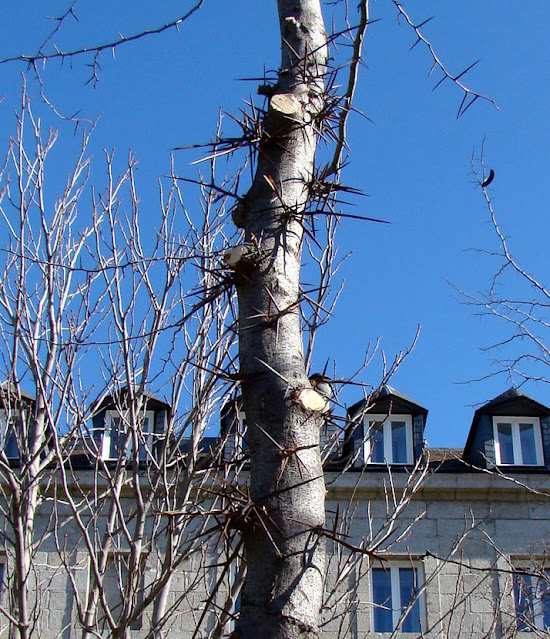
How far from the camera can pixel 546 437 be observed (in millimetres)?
12484

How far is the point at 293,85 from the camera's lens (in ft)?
13.8

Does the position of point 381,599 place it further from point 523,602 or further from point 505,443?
point 505,443

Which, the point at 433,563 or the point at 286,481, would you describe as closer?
the point at 286,481

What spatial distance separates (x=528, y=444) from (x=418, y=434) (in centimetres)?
143

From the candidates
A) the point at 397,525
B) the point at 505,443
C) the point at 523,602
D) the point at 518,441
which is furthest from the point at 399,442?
the point at 523,602

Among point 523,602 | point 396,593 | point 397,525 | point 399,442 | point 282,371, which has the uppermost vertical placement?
point 399,442

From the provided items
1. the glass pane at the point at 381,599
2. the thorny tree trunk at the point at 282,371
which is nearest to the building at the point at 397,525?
the glass pane at the point at 381,599

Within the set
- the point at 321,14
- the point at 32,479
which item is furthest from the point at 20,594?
the point at 321,14

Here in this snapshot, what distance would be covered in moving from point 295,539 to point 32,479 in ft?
12.8

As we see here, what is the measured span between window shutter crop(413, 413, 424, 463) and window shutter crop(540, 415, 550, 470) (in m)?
1.54

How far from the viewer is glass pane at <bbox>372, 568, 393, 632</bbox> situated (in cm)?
1085

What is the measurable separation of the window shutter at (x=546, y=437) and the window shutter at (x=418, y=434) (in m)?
1.54

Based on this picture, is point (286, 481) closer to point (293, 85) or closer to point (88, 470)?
point (293, 85)

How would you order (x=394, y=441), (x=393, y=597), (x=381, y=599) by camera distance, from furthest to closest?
(x=394, y=441)
(x=381, y=599)
(x=393, y=597)
